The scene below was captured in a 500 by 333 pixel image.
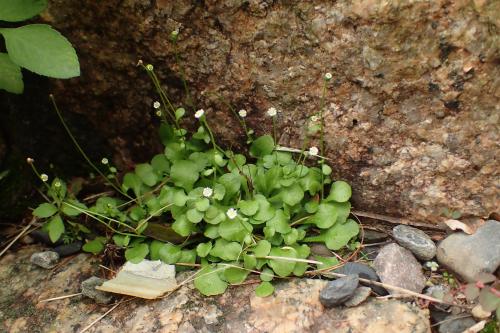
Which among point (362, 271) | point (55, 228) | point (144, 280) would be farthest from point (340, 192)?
point (55, 228)

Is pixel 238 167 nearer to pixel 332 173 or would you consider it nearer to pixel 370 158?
pixel 332 173

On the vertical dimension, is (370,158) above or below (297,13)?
below

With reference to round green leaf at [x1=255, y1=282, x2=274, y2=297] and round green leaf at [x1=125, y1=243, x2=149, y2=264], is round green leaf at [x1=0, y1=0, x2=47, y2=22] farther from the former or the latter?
round green leaf at [x1=255, y1=282, x2=274, y2=297]

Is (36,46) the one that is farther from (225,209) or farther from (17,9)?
(225,209)

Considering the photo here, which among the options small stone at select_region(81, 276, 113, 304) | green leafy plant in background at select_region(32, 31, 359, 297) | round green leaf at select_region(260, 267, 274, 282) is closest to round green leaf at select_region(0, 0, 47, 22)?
green leafy plant in background at select_region(32, 31, 359, 297)

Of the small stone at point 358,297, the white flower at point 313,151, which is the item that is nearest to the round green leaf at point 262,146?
the white flower at point 313,151

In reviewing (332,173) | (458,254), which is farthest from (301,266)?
(458,254)
